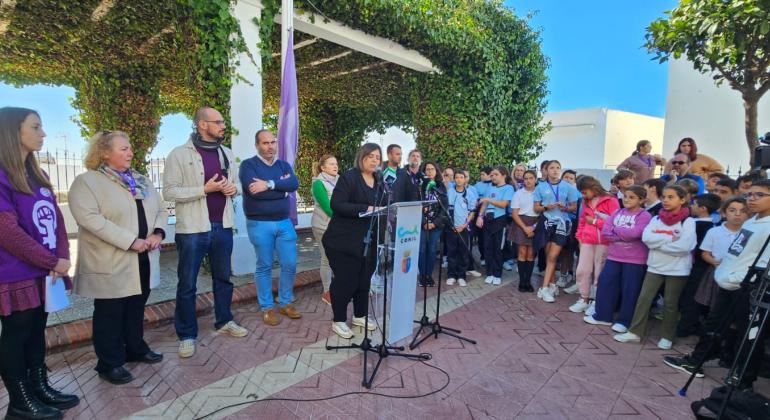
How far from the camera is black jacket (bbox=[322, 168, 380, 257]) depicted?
3.47 metres

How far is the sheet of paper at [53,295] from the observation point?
2434 mm

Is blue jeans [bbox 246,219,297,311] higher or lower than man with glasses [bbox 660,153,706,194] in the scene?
lower

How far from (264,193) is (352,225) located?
944 millimetres

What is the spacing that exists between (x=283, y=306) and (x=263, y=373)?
4.11ft

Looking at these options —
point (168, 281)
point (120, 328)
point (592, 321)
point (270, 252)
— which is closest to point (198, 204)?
point (270, 252)

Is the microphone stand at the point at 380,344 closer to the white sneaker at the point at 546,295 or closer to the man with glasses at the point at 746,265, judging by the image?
the man with glasses at the point at 746,265

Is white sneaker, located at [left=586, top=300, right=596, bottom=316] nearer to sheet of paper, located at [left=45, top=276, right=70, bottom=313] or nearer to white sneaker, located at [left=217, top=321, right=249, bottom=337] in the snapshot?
white sneaker, located at [left=217, top=321, right=249, bottom=337]

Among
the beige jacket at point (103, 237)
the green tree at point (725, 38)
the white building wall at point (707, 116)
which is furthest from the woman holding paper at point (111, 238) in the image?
the white building wall at point (707, 116)

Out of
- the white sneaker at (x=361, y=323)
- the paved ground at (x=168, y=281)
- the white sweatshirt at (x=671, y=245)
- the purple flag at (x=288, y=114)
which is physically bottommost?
the white sneaker at (x=361, y=323)

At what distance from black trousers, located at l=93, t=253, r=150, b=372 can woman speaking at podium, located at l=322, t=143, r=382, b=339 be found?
1.50m

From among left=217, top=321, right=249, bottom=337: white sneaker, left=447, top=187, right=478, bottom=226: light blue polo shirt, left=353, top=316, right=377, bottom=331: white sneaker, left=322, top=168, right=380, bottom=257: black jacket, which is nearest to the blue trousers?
left=447, top=187, right=478, bottom=226: light blue polo shirt

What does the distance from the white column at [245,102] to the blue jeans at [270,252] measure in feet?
4.56

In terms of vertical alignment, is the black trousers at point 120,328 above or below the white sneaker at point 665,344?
above

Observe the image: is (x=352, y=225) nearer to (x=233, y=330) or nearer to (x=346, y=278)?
(x=346, y=278)
